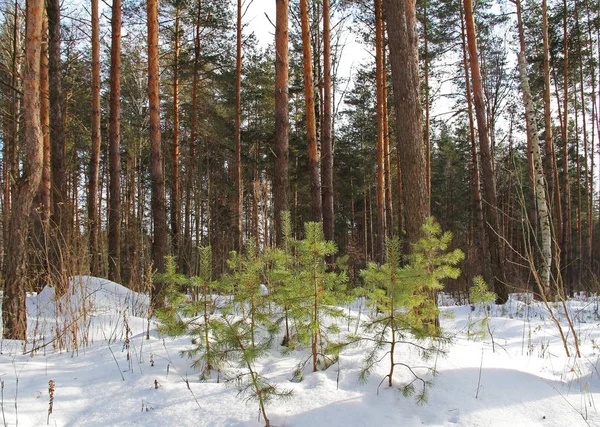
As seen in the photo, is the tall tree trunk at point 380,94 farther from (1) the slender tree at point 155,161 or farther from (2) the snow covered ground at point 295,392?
(2) the snow covered ground at point 295,392

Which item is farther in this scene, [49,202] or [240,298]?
[49,202]

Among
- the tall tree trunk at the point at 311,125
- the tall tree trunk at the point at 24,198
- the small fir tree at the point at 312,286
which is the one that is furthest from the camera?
the tall tree trunk at the point at 311,125

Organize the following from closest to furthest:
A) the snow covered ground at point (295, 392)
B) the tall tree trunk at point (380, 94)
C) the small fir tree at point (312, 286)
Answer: the snow covered ground at point (295, 392), the small fir tree at point (312, 286), the tall tree trunk at point (380, 94)

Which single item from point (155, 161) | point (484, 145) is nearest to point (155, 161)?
point (155, 161)

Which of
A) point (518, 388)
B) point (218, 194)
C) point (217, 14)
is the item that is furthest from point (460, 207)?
point (518, 388)

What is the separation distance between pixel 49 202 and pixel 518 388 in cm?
858

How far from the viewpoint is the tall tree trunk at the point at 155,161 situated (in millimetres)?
6609

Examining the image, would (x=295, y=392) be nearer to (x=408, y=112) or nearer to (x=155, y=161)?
(x=408, y=112)

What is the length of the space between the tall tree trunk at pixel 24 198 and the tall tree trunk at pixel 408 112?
3693mm

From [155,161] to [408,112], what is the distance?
4.94 metres

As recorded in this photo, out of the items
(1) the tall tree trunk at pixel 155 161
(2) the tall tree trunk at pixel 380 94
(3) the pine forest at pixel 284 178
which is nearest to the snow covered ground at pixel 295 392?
(3) the pine forest at pixel 284 178

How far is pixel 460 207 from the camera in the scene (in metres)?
26.0

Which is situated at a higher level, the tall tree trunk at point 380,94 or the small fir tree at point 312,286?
the tall tree trunk at point 380,94

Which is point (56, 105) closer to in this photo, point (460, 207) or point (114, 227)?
point (114, 227)
